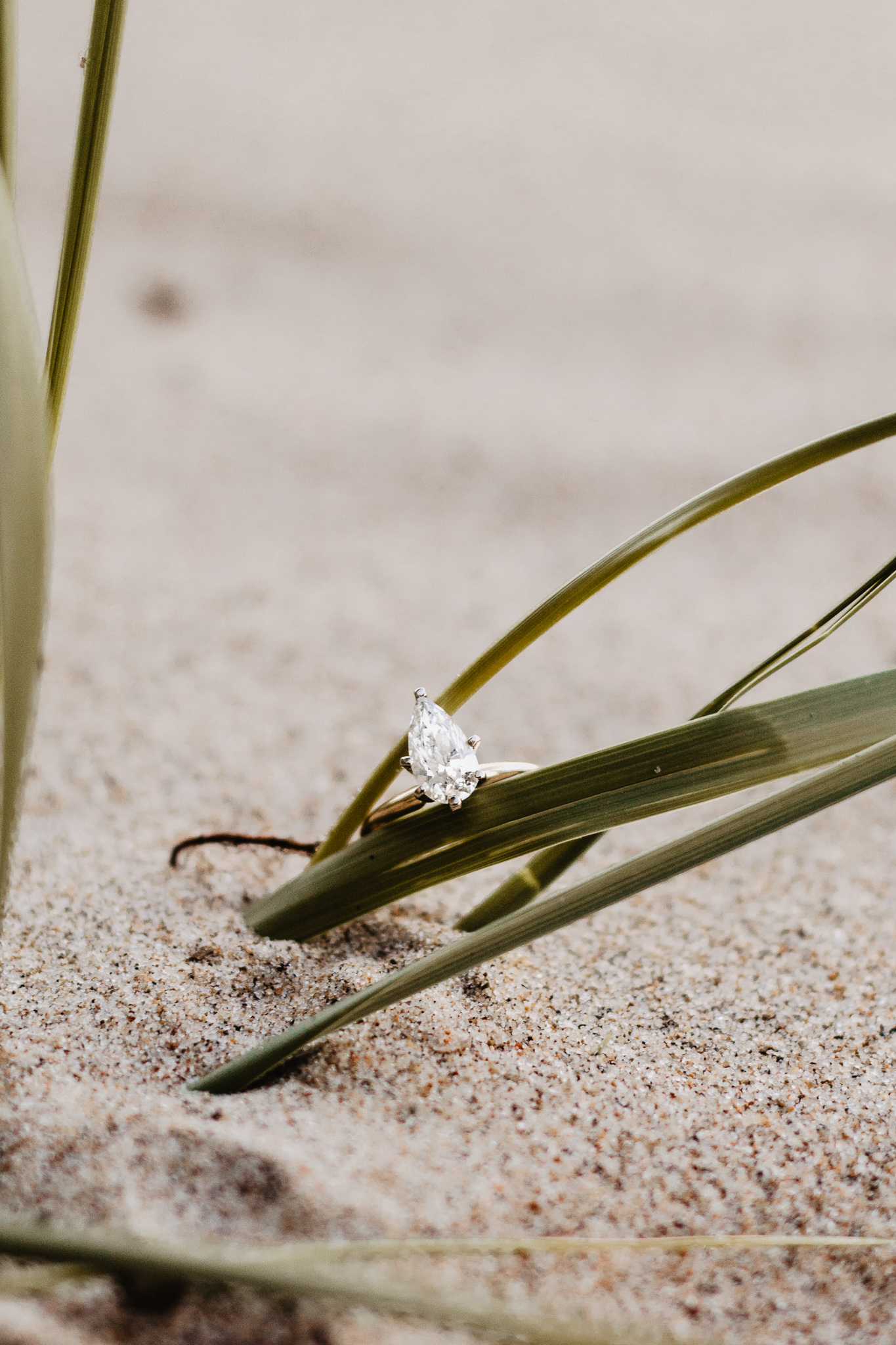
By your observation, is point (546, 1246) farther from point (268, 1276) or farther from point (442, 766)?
point (442, 766)

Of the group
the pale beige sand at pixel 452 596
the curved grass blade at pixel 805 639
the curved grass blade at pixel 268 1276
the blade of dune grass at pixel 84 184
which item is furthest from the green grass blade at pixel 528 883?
the blade of dune grass at pixel 84 184

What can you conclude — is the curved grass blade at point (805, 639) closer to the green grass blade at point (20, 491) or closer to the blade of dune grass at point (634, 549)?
the blade of dune grass at point (634, 549)

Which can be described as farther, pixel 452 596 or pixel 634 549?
pixel 452 596

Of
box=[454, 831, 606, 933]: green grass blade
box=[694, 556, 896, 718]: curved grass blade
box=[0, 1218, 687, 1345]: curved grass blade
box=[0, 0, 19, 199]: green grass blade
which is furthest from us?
box=[454, 831, 606, 933]: green grass blade

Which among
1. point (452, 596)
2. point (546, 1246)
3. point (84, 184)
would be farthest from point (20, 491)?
point (452, 596)

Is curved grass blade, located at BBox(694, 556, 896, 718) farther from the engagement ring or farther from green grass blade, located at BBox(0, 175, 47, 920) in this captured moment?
green grass blade, located at BBox(0, 175, 47, 920)

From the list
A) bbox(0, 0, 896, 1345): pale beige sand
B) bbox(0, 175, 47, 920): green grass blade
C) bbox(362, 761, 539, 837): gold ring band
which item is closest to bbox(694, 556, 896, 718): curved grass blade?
bbox(362, 761, 539, 837): gold ring band
